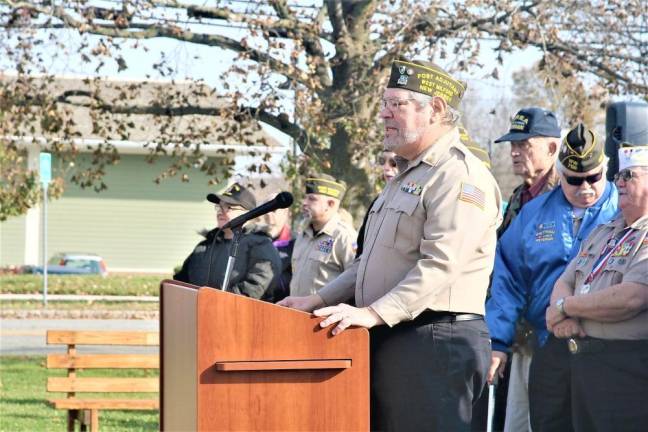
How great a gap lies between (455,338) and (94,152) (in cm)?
952

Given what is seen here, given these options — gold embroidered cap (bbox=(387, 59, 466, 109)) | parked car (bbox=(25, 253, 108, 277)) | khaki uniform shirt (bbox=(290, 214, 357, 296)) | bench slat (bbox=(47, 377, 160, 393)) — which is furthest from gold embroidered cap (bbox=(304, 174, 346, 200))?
parked car (bbox=(25, 253, 108, 277))

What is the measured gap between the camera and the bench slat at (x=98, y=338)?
10.9 metres

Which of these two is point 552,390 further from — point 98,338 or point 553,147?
point 98,338

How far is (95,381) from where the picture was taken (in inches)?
408

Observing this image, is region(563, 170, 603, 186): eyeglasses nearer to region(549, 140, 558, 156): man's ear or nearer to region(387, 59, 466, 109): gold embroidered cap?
region(549, 140, 558, 156): man's ear

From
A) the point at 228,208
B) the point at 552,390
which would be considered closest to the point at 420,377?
the point at 552,390

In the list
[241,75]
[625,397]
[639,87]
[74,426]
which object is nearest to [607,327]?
[625,397]

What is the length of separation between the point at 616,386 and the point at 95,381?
254 inches

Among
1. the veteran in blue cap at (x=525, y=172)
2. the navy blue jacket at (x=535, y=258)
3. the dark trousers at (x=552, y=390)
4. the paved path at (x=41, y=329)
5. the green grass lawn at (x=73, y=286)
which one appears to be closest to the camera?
the dark trousers at (x=552, y=390)

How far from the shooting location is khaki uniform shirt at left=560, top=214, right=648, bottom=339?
488 centimetres

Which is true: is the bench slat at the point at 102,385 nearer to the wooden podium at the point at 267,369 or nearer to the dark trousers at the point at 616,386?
the dark trousers at the point at 616,386

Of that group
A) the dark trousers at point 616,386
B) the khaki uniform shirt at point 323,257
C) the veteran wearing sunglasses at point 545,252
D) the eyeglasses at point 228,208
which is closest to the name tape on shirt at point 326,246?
the khaki uniform shirt at point 323,257

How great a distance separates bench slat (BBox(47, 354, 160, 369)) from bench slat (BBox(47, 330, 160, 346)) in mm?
174

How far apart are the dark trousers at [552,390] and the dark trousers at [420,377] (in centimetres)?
143
